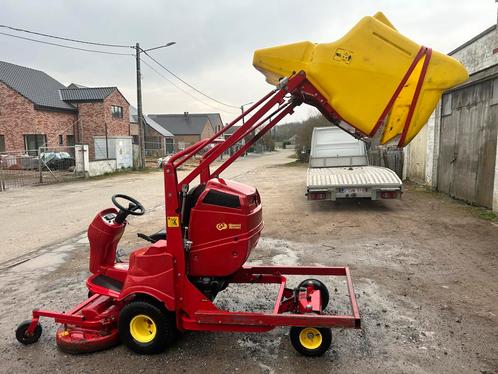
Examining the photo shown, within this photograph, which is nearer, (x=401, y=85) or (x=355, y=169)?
(x=401, y=85)

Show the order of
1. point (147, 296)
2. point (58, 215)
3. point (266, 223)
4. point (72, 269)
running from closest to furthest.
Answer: point (147, 296), point (72, 269), point (266, 223), point (58, 215)

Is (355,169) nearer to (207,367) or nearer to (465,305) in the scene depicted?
(465,305)

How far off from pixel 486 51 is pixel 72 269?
9839 millimetres

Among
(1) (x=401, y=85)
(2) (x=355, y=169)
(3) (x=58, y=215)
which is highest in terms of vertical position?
(1) (x=401, y=85)

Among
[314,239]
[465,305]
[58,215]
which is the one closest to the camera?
[465,305]

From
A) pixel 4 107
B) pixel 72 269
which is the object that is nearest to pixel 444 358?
pixel 72 269

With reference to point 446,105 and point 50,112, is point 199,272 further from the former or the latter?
point 50,112

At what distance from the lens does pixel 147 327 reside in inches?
143

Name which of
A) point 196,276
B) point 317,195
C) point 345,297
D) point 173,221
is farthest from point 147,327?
point 317,195

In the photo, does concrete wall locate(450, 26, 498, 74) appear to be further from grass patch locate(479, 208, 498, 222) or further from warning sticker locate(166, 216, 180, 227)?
warning sticker locate(166, 216, 180, 227)

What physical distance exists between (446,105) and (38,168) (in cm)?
2189

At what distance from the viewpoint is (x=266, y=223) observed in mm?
8883

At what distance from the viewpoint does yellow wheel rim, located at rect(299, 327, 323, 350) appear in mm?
3418

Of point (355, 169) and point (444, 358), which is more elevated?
point (355, 169)
